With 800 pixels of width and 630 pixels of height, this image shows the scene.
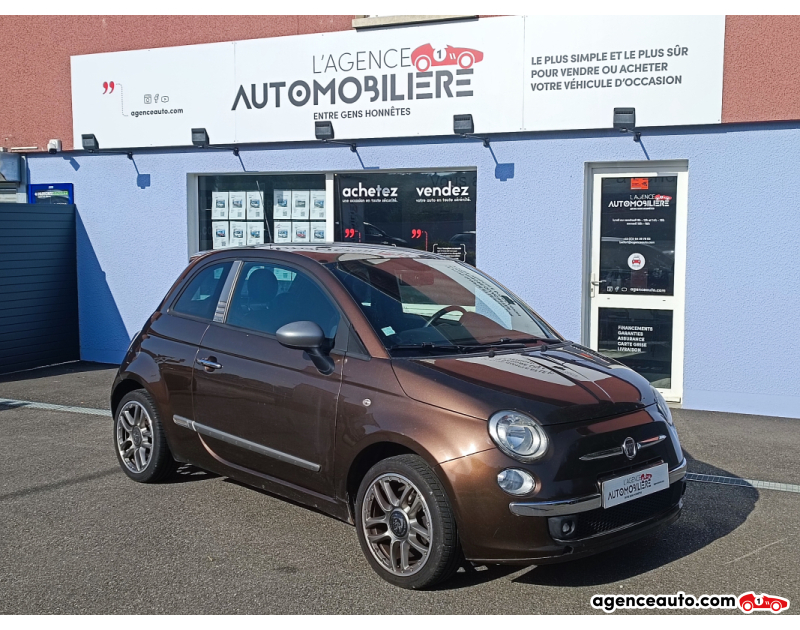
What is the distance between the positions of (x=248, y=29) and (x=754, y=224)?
6024mm

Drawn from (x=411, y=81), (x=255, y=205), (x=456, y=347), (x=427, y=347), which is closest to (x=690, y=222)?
(x=411, y=81)

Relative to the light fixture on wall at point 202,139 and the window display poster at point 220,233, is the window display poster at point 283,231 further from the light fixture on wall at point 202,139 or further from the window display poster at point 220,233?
the light fixture on wall at point 202,139

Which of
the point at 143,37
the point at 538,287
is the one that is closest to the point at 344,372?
the point at 538,287

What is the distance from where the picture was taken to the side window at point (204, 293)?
5742mm

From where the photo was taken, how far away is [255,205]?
36.0 feet

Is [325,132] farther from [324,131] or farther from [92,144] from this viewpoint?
[92,144]

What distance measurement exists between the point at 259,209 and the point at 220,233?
0.64 meters

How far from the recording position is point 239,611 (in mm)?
4016

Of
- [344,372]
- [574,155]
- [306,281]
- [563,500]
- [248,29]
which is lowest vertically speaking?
[563,500]

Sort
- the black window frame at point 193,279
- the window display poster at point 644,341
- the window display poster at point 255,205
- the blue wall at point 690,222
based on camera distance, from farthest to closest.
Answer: the window display poster at point 255,205 → the window display poster at point 644,341 → the blue wall at point 690,222 → the black window frame at point 193,279

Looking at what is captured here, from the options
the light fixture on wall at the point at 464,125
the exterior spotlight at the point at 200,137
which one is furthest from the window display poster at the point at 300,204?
the light fixture on wall at the point at 464,125

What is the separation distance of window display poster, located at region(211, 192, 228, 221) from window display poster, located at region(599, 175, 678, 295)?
462 cm

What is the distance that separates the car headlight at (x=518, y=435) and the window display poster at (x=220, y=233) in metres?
7.61

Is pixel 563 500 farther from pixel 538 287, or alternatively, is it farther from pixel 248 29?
pixel 248 29
